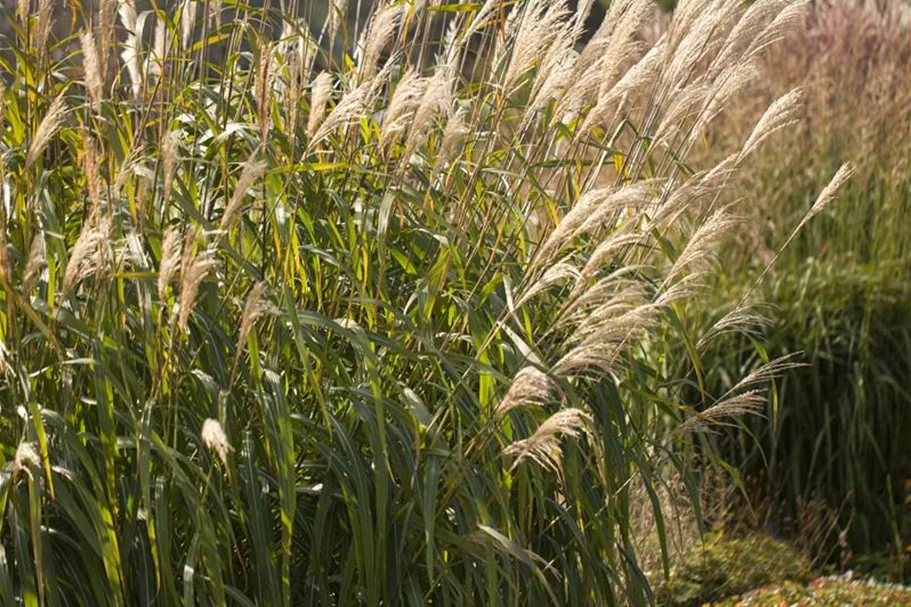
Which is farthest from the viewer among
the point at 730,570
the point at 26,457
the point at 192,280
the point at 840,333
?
the point at 840,333

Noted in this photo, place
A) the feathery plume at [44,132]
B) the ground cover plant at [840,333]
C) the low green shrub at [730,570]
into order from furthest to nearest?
the ground cover plant at [840,333]
the low green shrub at [730,570]
the feathery plume at [44,132]

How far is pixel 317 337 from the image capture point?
8.96 ft

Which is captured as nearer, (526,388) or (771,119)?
(526,388)

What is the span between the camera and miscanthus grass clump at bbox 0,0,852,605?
2439 mm

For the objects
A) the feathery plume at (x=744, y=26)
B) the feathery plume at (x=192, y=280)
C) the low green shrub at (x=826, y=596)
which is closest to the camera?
the feathery plume at (x=192, y=280)

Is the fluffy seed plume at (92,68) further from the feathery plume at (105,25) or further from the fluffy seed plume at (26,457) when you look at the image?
the fluffy seed plume at (26,457)

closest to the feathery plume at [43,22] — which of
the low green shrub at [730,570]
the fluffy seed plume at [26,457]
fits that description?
the fluffy seed plume at [26,457]

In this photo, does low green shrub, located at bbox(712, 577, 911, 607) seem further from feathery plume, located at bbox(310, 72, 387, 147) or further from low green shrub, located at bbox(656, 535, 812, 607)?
feathery plume, located at bbox(310, 72, 387, 147)

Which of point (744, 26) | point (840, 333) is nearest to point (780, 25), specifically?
point (744, 26)

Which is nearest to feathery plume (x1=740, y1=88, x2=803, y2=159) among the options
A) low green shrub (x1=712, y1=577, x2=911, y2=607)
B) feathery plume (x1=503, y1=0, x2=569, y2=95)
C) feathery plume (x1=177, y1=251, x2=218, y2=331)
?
feathery plume (x1=503, y1=0, x2=569, y2=95)

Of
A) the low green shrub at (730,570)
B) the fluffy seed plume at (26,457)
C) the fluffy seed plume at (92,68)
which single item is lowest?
the low green shrub at (730,570)

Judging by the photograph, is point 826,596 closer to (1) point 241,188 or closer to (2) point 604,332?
(2) point 604,332

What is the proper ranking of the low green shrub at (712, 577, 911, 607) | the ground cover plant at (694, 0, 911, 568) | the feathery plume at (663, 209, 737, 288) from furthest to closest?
1. the ground cover plant at (694, 0, 911, 568)
2. the low green shrub at (712, 577, 911, 607)
3. the feathery plume at (663, 209, 737, 288)

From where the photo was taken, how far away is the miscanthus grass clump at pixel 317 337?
2439 millimetres
